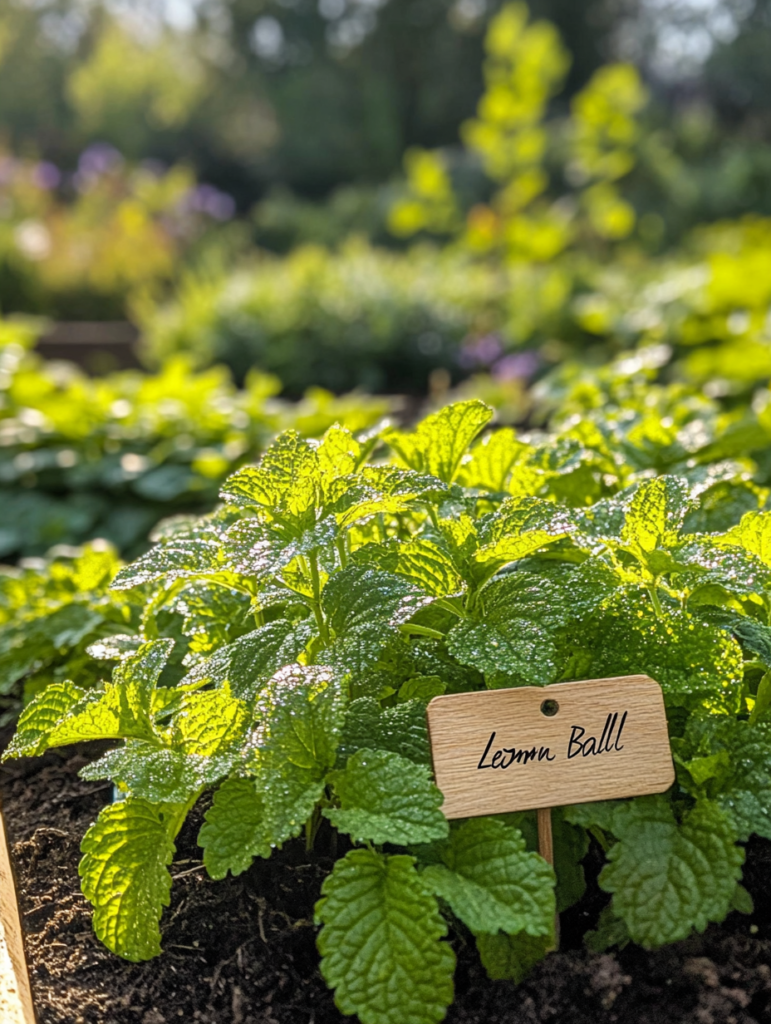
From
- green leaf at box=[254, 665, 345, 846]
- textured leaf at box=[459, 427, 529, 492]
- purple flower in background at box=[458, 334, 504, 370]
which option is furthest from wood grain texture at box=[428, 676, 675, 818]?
purple flower in background at box=[458, 334, 504, 370]

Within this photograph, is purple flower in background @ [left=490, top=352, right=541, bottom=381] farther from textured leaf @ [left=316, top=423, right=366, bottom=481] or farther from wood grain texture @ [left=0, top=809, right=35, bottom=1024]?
wood grain texture @ [left=0, top=809, right=35, bottom=1024]

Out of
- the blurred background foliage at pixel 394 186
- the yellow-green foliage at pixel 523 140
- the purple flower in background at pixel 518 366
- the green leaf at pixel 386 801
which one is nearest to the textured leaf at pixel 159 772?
the green leaf at pixel 386 801

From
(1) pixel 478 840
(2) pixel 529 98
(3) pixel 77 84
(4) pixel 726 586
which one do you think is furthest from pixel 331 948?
(3) pixel 77 84

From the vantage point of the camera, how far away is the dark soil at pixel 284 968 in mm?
935

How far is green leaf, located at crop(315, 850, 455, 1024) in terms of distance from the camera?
0.85 metres

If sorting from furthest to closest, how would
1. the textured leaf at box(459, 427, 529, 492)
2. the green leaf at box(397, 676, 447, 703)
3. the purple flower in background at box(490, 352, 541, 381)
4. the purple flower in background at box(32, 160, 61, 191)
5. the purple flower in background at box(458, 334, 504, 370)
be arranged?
the purple flower in background at box(32, 160, 61, 191)
the purple flower in background at box(458, 334, 504, 370)
the purple flower in background at box(490, 352, 541, 381)
the textured leaf at box(459, 427, 529, 492)
the green leaf at box(397, 676, 447, 703)

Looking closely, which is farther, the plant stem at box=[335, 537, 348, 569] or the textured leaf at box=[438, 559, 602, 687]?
the plant stem at box=[335, 537, 348, 569]

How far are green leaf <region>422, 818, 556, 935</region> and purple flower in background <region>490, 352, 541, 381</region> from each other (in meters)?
3.46

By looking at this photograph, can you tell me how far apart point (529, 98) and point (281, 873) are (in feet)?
15.2

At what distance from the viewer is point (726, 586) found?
39.2 inches

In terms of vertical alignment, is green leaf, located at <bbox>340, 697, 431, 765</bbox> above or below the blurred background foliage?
below

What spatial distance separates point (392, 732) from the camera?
101 centimetres

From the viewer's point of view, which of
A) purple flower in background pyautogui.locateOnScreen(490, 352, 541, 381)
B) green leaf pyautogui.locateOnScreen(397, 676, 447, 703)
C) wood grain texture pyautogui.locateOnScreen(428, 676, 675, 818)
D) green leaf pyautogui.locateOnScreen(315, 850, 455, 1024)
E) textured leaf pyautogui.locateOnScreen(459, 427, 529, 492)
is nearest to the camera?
green leaf pyautogui.locateOnScreen(315, 850, 455, 1024)

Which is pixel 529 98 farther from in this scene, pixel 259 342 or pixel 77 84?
pixel 77 84
